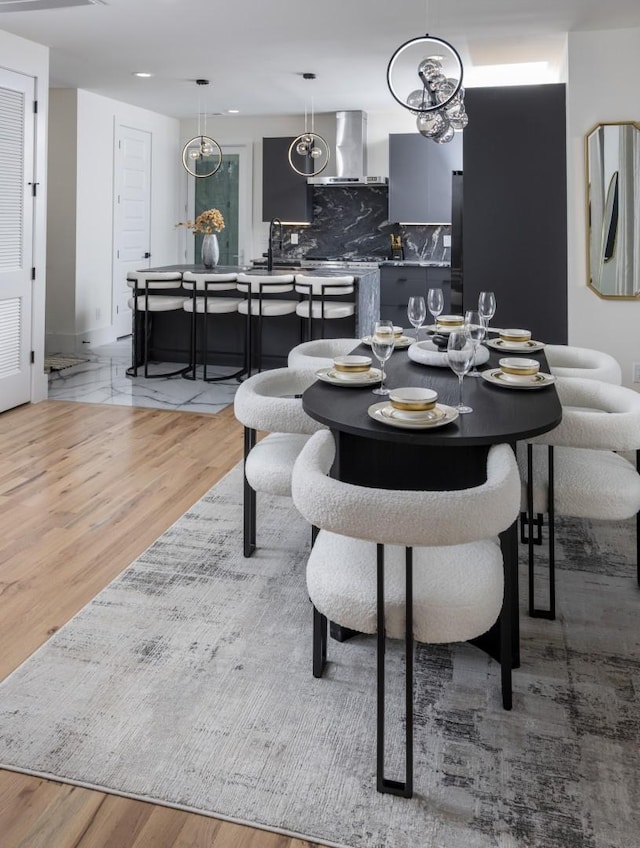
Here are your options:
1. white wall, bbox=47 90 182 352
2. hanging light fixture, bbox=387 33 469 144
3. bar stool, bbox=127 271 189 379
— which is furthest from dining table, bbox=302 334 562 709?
white wall, bbox=47 90 182 352

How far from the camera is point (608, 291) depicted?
17.3ft

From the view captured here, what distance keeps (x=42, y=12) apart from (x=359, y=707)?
4.71m

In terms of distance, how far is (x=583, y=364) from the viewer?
11.5 feet

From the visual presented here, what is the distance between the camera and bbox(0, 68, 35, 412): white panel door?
518 centimetres

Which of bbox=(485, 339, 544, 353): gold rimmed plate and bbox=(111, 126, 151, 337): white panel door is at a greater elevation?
Answer: bbox=(111, 126, 151, 337): white panel door

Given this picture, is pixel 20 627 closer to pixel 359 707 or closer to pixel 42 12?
pixel 359 707

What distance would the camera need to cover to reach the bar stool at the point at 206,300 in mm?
6578

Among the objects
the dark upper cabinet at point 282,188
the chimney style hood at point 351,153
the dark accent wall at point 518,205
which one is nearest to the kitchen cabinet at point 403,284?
the chimney style hood at point 351,153

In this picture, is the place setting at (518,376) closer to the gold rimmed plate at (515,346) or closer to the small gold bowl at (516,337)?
the gold rimmed plate at (515,346)

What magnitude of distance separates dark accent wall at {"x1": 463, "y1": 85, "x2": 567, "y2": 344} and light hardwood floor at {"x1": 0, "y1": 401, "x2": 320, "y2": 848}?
2.23 meters

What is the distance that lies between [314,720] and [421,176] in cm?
720

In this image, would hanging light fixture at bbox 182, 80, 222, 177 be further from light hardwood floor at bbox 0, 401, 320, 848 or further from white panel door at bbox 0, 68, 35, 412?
light hardwood floor at bbox 0, 401, 320, 848

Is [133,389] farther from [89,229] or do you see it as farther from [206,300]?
[89,229]

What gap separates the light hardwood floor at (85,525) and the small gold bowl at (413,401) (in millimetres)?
1108
